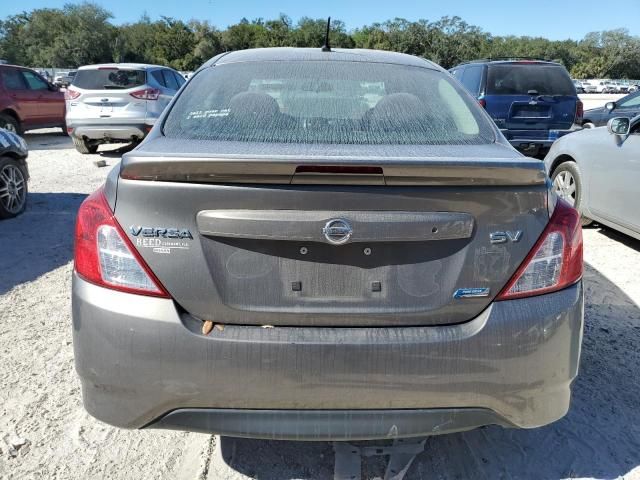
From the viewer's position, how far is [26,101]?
13.3m

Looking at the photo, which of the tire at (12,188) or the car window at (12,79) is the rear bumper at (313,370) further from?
the car window at (12,79)

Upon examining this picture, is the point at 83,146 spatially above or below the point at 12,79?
below

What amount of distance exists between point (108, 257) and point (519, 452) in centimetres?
192

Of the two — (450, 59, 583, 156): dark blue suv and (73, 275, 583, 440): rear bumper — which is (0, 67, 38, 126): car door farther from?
(73, 275, 583, 440): rear bumper

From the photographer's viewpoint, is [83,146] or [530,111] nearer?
[530,111]

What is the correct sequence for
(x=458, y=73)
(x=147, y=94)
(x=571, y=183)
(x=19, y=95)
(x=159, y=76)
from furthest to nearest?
(x=19, y=95)
(x=159, y=76)
(x=147, y=94)
(x=458, y=73)
(x=571, y=183)

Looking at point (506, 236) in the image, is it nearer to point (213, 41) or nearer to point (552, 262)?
point (552, 262)

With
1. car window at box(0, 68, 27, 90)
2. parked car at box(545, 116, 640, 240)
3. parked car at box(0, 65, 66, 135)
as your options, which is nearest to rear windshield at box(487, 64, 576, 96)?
parked car at box(545, 116, 640, 240)

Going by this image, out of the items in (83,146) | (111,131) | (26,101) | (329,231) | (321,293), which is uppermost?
(329,231)

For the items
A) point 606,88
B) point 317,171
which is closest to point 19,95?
point 317,171

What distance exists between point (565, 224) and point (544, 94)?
26.1 feet

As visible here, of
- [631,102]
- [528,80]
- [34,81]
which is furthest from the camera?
[34,81]

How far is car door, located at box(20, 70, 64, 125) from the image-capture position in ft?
44.9

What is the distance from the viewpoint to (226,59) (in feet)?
10.0
